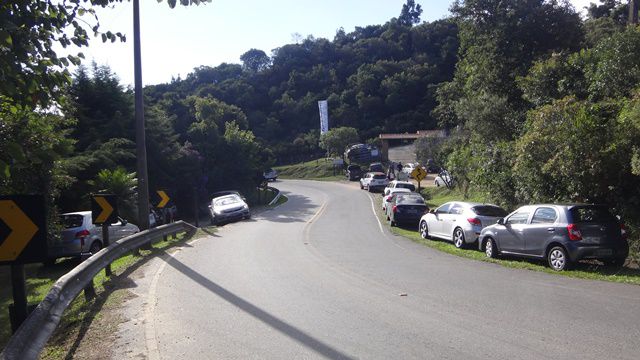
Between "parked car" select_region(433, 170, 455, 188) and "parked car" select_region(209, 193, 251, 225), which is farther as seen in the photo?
"parked car" select_region(433, 170, 455, 188)

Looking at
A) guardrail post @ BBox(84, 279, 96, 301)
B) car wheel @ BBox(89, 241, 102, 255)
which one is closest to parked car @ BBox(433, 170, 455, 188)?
car wheel @ BBox(89, 241, 102, 255)

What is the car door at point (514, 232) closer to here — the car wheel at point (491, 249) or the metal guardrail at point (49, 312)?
the car wheel at point (491, 249)

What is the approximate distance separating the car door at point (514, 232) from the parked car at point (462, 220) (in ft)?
8.11

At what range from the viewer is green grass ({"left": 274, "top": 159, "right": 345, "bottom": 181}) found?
266 feet

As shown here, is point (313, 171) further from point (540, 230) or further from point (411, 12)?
point (411, 12)

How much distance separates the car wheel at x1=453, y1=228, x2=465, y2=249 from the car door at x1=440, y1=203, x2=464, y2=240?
0.30m

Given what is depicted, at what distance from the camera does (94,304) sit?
29.4ft

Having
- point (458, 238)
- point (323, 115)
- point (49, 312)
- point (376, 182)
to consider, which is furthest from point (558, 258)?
point (323, 115)

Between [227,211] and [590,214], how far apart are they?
19.9m

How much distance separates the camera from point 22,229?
20.9 ft

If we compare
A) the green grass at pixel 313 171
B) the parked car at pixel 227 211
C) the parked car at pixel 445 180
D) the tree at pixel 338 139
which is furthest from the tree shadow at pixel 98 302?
the tree at pixel 338 139

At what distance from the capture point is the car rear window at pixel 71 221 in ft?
56.7

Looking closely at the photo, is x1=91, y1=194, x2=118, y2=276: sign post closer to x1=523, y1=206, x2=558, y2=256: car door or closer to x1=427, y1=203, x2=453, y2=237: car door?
x1=523, y1=206, x2=558, y2=256: car door

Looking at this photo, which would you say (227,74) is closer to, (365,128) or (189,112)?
(365,128)
